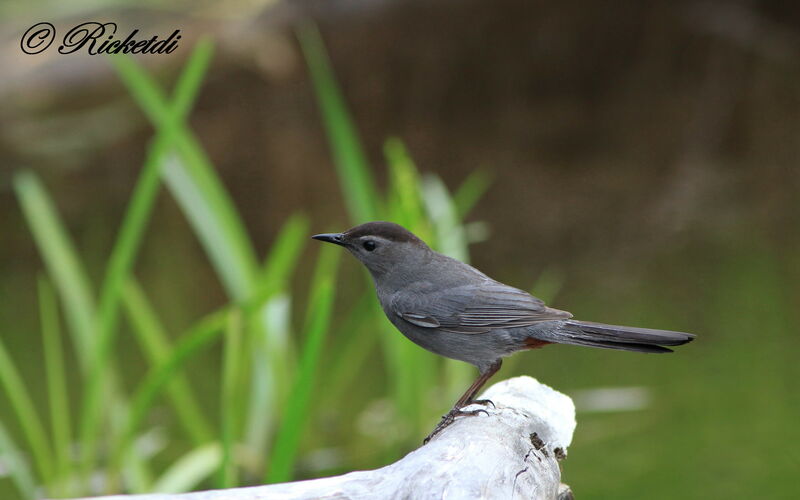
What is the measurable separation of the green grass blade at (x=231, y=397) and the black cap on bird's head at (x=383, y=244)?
913 mm

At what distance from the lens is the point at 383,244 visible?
326cm

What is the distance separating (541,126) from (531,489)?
8084 mm

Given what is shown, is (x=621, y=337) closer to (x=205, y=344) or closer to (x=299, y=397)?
(x=299, y=397)

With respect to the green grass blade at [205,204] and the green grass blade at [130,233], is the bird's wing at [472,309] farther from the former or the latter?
the green grass blade at [205,204]

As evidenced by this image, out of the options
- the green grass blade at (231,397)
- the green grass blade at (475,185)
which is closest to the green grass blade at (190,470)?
the green grass blade at (231,397)

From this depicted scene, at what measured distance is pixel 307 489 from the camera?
2.35 m

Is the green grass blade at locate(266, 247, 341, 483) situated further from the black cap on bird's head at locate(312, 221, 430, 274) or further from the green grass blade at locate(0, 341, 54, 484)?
the green grass blade at locate(0, 341, 54, 484)

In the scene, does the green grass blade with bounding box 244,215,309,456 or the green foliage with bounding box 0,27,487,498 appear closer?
the green foliage with bounding box 0,27,487,498

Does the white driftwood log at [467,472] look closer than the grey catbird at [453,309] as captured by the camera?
Yes

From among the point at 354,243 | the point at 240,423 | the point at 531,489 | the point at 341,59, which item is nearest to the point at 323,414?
the point at 240,423

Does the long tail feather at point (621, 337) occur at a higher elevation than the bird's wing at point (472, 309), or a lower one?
lower

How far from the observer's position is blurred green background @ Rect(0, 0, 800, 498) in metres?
4.59

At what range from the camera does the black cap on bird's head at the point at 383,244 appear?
128 inches

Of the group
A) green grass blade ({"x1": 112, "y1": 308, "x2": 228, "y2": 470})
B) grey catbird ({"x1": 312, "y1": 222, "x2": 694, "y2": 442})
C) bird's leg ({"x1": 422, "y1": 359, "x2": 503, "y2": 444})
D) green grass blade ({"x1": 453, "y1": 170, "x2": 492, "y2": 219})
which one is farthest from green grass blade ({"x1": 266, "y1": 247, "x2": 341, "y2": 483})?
green grass blade ({"x1": 453, "y1": 170, "x2": 492, "y2": 219})
